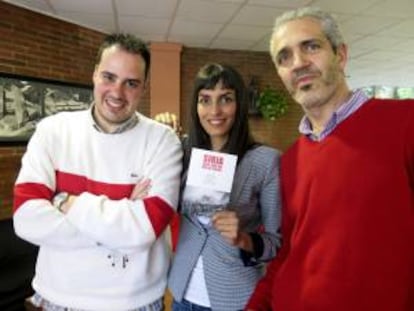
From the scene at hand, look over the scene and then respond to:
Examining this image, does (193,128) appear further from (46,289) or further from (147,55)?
(46,289)

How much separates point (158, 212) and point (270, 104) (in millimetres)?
4986

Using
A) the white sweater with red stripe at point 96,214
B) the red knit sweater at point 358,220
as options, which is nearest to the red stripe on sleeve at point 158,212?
the white sweater with red stripe at point 96,214

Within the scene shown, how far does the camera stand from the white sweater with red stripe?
1.25 m

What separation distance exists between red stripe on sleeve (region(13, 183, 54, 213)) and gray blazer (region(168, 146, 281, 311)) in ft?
1.69

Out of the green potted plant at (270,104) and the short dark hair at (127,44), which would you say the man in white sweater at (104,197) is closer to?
the short dark hair at (127,44)

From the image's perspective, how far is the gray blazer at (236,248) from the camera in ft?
4.54

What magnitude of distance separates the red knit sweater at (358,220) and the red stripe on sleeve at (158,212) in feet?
1.36

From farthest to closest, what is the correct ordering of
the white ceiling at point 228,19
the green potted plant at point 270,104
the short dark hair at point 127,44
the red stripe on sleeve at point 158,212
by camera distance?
the green potted plant at point 270,104
the white ceiling at point 228,19
the short dark hair at point 127,44
the red stripe on sleeve at point 158,212

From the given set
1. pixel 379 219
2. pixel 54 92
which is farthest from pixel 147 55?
pixel 54 92

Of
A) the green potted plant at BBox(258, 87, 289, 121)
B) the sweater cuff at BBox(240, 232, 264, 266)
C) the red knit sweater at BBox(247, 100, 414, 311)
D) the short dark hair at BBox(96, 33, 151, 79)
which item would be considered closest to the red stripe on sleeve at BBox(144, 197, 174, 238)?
the sweater cuff at BBox(240, 232, 264, 266)

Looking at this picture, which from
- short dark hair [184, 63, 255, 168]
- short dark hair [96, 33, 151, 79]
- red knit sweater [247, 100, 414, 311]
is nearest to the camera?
red knit sweater [247, 100, 414, 311]

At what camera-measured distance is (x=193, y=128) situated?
1.61 metres

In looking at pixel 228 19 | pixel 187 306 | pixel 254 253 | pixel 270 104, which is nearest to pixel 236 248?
pixel 254 253

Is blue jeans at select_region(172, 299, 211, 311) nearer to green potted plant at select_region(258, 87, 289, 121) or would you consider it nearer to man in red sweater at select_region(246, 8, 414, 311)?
man in red sweater at select_region(246, 8, 414, 311)
